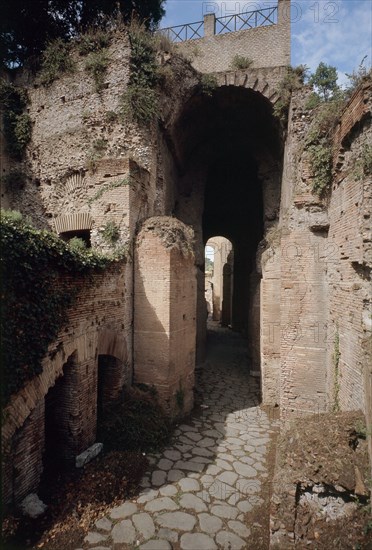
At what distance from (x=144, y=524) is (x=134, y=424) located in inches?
83.3

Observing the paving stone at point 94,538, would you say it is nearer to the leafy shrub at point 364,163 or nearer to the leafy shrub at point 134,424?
the leafy shrub at point 134,424

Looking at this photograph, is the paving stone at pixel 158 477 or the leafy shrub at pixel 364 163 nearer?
the leafy shrub at pixel 364 163

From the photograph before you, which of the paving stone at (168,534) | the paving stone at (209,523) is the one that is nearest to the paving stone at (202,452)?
the paving stone at (209,523)

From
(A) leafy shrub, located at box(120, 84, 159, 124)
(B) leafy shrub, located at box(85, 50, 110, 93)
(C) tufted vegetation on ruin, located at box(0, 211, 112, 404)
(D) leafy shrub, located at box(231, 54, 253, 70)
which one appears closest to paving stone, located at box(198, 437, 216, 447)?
(C) tufted vegetation on ruin, located at box(0, 211, 112, 404)

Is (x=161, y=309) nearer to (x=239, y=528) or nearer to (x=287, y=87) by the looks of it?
(x=239, y=528)

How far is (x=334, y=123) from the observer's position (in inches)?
238

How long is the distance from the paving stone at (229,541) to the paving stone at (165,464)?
1.61 meters

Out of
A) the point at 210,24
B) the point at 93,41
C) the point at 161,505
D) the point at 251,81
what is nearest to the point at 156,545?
the point at 161,505

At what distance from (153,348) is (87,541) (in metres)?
3.55

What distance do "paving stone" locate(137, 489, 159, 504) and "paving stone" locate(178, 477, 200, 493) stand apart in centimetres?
44

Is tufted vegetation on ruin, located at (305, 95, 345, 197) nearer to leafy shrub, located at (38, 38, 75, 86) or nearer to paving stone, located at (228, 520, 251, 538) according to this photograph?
paving stone, located at (228, 520, 251, 538)

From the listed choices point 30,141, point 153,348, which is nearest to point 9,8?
point 30,141

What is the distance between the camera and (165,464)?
5.57m

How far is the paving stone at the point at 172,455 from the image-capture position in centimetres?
577
